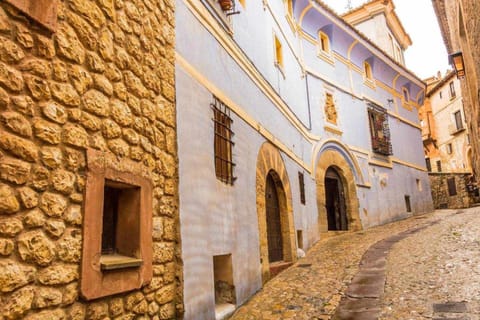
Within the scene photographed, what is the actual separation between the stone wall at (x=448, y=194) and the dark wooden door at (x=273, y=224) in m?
16.3

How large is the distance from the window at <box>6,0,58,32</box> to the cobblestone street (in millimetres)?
3553

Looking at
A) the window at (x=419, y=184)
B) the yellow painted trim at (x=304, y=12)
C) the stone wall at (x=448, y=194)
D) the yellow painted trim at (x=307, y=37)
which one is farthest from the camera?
the stone wall at (x=448, y=194)

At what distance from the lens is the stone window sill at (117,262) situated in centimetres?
253

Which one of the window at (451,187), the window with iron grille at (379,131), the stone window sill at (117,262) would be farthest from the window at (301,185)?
the window at (451,187)

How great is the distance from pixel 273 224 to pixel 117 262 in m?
4.69

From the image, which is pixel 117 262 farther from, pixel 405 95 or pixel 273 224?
pixel 405 95

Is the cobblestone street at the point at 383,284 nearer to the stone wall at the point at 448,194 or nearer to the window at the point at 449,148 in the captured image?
the stone wall at the point at 448,194

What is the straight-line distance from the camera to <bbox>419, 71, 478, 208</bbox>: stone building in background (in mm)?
20359

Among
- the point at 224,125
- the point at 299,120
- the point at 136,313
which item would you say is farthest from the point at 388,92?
the point at 136,313

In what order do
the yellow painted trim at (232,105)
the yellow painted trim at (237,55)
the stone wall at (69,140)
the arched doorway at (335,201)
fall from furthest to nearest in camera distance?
the arched doorway at (335,201)
the yellow painted trim at (237,55)
the yellow painted trim at (232,105)
the stone wall at (69,140)

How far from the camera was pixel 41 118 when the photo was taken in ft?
7.19

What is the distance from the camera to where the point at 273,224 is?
711cm

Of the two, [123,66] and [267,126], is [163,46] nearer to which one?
[123,66]

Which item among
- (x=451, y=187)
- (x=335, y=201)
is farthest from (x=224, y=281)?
(x=451, y=187)
